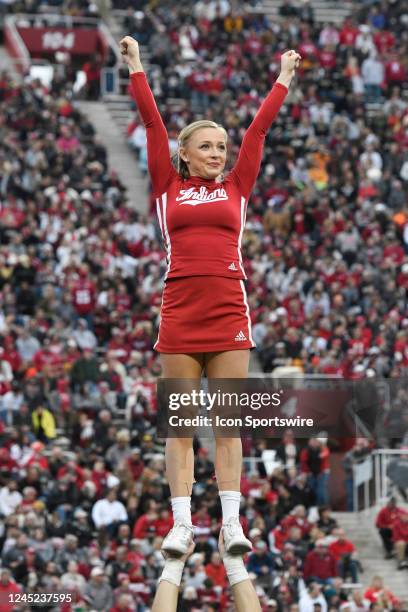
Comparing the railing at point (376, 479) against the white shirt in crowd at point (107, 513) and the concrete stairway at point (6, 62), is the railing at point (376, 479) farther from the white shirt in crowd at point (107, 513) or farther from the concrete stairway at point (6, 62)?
the concrete stairway at point (6, 62)

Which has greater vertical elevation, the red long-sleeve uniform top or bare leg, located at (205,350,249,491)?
the red long-sleeve uniform top

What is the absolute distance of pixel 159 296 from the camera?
24438 mm

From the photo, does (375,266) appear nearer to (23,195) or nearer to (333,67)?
(23,195)

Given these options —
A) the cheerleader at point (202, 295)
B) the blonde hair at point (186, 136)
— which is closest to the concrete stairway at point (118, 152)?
the blonde hair at point (186, 136)

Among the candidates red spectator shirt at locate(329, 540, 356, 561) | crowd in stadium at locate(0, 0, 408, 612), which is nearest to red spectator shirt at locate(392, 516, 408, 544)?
crowd in stadium at locate(0, 0, 408, 612)

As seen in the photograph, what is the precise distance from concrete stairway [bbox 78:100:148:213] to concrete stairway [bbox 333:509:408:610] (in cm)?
1038

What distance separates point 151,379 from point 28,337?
1.77 meters

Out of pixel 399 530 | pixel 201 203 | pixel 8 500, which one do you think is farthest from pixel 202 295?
pixel 399 530

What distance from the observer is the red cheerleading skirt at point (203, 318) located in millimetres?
8203

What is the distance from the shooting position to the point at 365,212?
2889 centimetres

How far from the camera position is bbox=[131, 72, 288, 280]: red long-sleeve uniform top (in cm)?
827

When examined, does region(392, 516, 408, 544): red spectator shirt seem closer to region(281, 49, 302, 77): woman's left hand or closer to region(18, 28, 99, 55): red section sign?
region(281, 49, 302, 77): woman's left hand

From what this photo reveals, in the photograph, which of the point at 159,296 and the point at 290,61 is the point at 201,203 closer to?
the point at 290,61

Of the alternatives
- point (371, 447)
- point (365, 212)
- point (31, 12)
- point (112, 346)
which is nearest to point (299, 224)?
point (365, 212)
